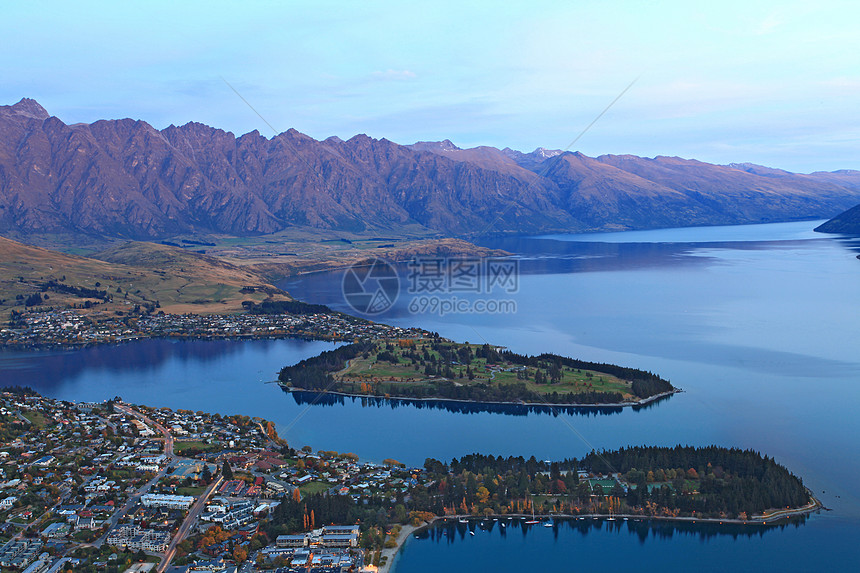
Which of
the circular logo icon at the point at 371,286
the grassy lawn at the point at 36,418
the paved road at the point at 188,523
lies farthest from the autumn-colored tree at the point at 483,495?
the circular logo icon at the point at 371,286

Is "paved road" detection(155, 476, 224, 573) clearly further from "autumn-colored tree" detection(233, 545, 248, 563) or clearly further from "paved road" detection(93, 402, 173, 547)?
"paved road" detection(93, 402, 173, 547)

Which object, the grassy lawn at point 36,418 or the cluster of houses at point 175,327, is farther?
the cluster of houses at point 175,327

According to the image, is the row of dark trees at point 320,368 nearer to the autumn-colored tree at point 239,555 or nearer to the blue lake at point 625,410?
the blue lake at point 625,410

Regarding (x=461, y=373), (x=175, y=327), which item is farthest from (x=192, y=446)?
(x=175, y=327)

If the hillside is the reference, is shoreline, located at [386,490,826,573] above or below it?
below

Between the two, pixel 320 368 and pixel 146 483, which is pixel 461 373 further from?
pixel 146 483

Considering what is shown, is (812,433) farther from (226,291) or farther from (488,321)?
(226,291)

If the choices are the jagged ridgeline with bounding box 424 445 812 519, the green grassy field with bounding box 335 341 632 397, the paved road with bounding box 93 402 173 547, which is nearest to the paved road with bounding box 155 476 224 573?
the paved road with bounding box 93 402 173 547
